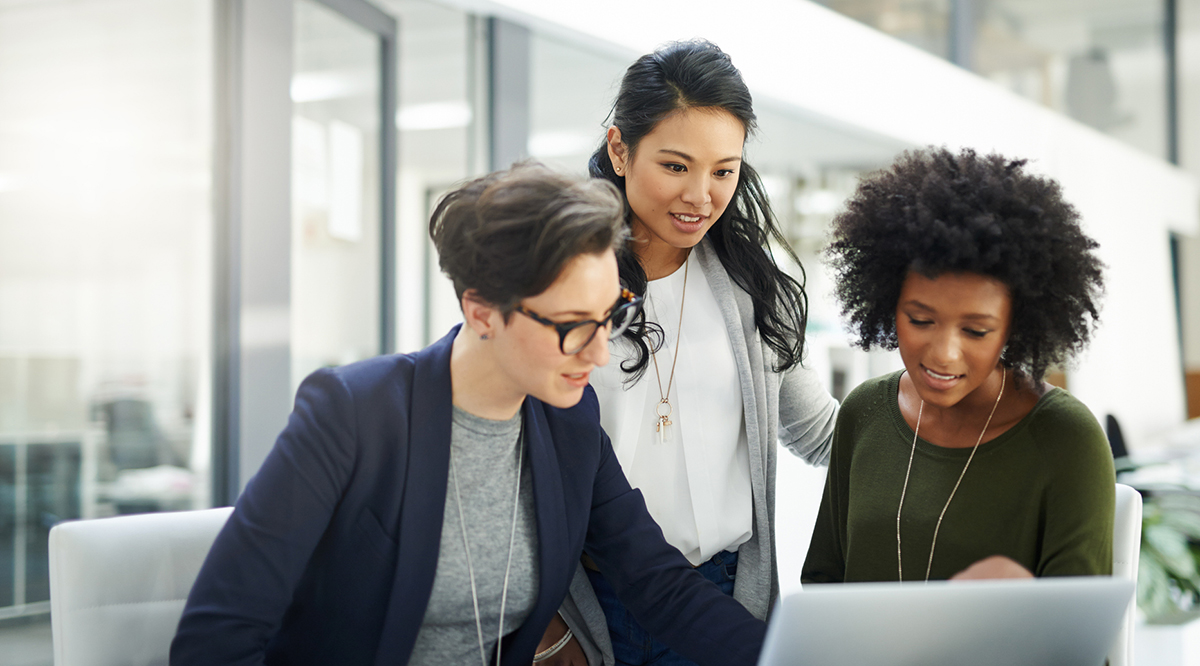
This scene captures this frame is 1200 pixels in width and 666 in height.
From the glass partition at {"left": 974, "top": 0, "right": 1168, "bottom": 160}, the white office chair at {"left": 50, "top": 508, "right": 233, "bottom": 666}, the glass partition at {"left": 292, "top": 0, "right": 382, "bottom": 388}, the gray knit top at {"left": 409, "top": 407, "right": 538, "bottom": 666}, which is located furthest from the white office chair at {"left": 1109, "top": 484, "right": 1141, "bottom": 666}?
the glass partition at {"left": 974, "top": 0, "right": 1168, "bottom": 160}

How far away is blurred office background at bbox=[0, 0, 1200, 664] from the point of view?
255 cm

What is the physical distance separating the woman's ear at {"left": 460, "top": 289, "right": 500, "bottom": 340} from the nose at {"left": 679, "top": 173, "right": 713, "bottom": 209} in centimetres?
46

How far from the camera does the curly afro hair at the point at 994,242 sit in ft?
3.95

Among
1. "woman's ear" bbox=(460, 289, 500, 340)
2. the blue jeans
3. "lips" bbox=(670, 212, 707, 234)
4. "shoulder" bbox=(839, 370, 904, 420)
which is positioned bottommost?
the blue jeans

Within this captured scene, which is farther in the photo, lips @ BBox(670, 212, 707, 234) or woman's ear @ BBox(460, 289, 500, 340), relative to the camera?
lips @ BBox(670, 212, 707, 234)

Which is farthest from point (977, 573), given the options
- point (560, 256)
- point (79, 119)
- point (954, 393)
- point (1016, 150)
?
point (1016, 150)

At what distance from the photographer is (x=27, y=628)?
2445 mm

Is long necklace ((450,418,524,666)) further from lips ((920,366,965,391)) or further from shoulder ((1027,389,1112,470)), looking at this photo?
shoulder ((1027,389,1112,470))

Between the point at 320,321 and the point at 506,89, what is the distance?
115 centimetres

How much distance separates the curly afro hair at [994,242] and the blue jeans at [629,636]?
62cm

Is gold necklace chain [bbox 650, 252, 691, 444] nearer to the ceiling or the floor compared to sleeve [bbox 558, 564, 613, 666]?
nearer to the ceiling

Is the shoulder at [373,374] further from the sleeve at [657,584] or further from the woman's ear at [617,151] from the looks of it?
the woman's ear at [617,151]

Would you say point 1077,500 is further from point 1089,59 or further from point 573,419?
point 1089,59

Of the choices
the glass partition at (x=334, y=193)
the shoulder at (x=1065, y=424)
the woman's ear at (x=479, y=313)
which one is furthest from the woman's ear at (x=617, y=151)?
the glass partition at (x=334, y=193)
